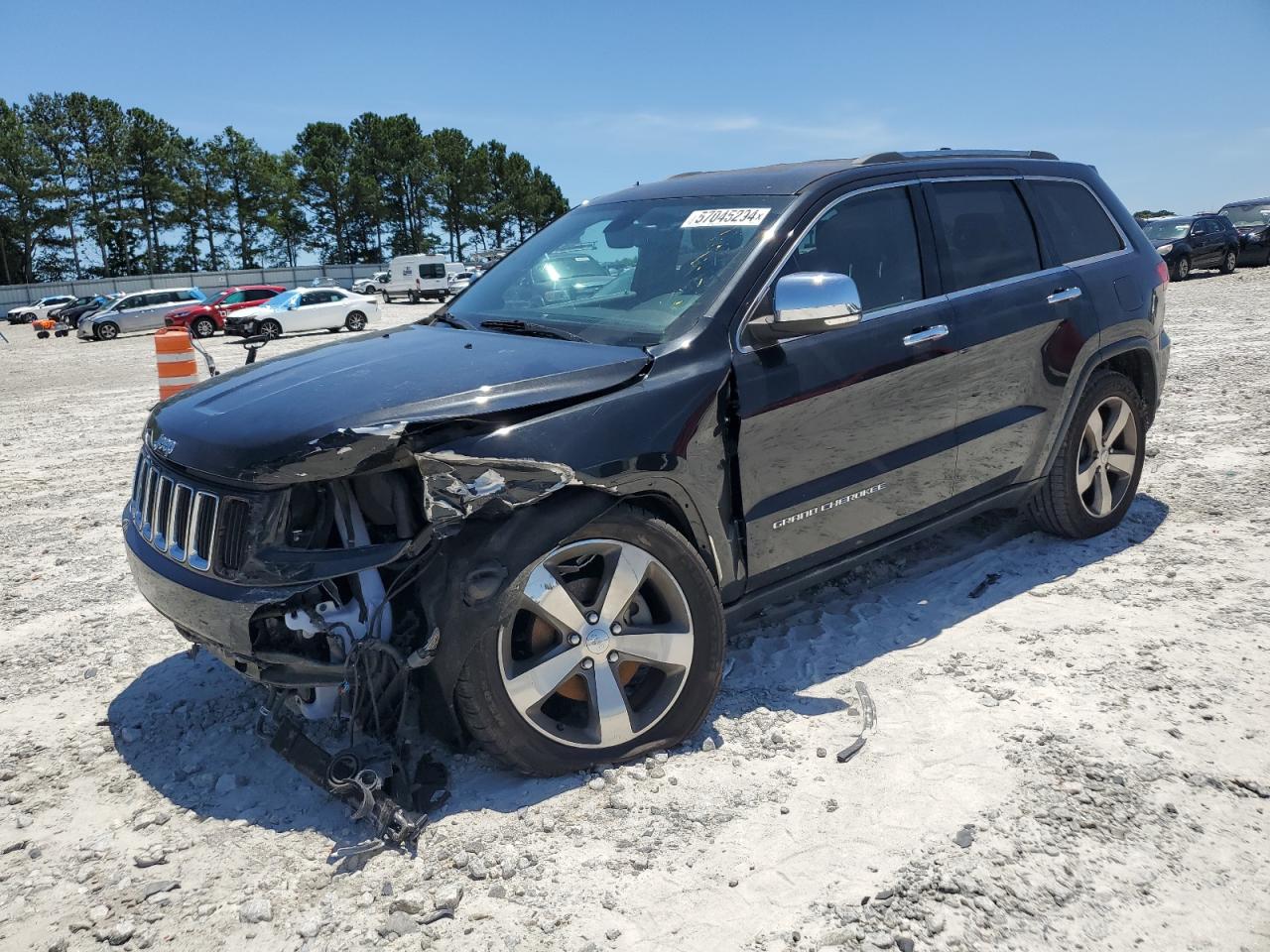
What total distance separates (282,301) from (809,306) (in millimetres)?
30374

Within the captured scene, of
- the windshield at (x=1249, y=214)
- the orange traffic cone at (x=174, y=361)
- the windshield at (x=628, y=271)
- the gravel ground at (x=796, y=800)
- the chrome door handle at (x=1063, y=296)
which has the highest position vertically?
the windshield at (x=1249, y=214)

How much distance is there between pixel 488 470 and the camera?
111 inches

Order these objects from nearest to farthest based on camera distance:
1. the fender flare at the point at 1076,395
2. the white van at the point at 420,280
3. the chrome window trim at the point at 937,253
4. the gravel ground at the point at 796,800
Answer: the gravel ground at the point at 796,800 < the chrome window trim at the point at 937,253 < the fender flare at the point at 1076,395 < the white van at the point at 420,280

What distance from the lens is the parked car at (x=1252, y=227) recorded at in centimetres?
2683

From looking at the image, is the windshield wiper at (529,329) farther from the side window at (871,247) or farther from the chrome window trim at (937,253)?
the side window at (871,247)

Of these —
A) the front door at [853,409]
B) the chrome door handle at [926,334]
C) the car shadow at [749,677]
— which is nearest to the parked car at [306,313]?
the car shadow at [749,677]

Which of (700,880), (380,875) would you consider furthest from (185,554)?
(700,880)

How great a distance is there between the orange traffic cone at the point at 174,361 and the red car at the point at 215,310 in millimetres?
25580

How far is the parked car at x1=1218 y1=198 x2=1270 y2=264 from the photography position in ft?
88.0

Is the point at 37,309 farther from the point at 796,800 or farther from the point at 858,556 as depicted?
the point at 796,800

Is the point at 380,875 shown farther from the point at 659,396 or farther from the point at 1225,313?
the point at 1225,313

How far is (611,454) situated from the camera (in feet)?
9.89

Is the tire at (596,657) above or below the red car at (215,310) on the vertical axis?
below

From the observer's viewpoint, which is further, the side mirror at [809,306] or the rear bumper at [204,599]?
the side mirror at [809,306]
